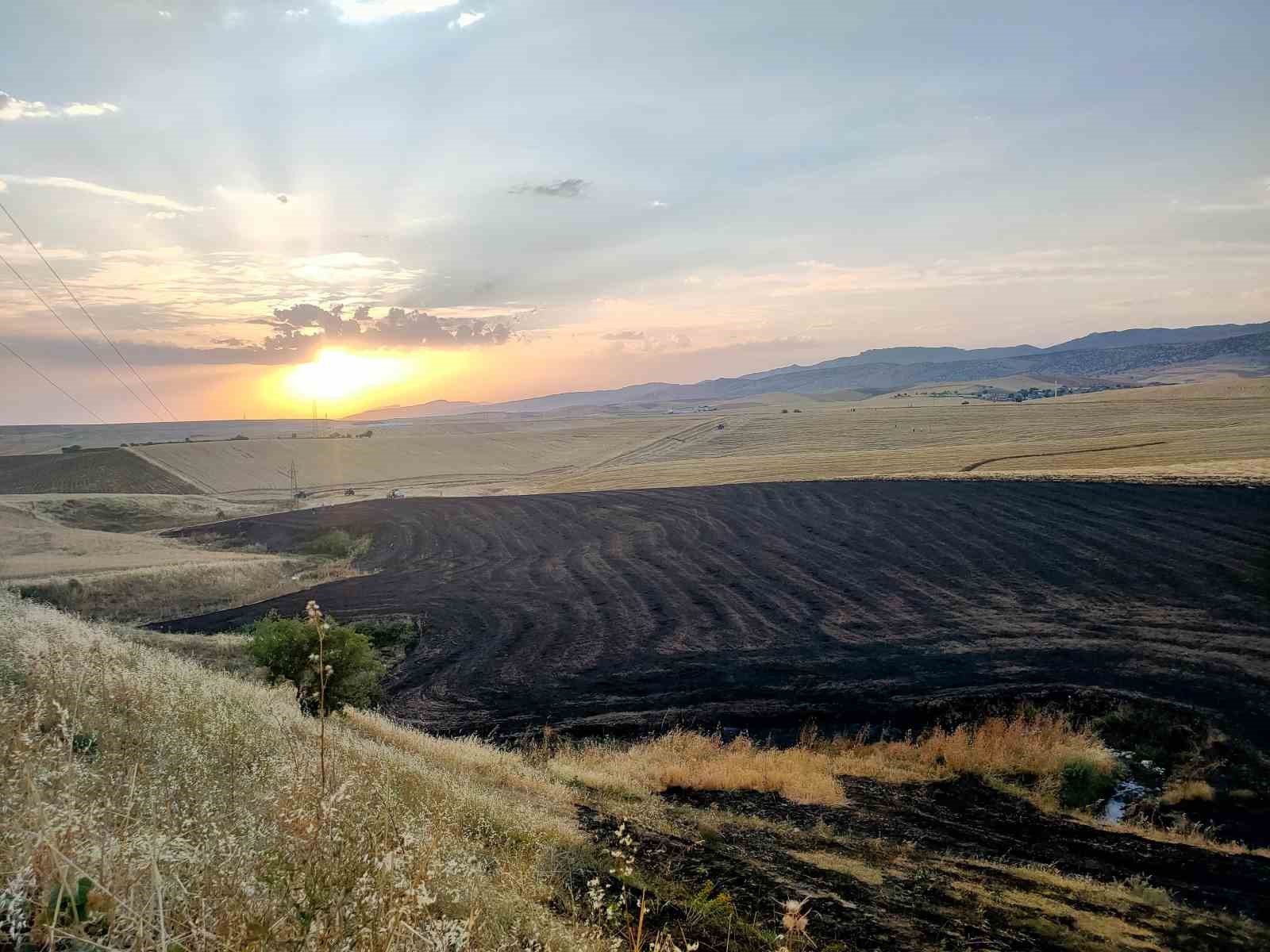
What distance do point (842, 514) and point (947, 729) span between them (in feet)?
74.5

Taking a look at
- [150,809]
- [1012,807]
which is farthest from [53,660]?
[1012,807]

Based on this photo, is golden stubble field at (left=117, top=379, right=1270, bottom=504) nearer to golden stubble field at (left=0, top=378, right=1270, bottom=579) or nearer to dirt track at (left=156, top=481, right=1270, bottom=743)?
golden stubble field at (left=0, top=378, right=1270, bottom=579)

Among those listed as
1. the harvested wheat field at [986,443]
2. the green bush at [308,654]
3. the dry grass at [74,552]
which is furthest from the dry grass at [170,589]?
the harvested wheat field at [986,443]

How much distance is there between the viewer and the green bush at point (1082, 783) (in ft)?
41.4

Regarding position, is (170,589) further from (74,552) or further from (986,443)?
(986,443)

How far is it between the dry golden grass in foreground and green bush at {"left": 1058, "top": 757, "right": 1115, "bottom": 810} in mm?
9515

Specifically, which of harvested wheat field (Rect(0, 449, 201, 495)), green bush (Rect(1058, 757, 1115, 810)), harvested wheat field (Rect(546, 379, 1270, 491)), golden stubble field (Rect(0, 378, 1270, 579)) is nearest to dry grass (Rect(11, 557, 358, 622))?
golden stubble field (Rect(0, 378, 1270, 579))

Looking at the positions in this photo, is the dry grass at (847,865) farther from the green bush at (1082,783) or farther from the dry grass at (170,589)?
the dry grass at (170,589)

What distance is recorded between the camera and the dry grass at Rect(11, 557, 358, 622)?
Result: 2864 centimetres

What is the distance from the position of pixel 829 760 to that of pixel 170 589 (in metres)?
29.8

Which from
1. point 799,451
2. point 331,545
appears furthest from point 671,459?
point 331,545

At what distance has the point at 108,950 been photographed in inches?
91.9

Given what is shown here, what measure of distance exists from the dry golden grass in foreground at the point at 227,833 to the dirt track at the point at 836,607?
1050 centimetres

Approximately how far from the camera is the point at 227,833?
4.04 m
